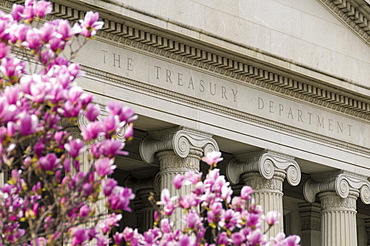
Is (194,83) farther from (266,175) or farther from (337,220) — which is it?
(337,220)

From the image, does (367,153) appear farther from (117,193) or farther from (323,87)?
(117,193)

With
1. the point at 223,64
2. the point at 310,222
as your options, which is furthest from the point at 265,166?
the point at 310,222

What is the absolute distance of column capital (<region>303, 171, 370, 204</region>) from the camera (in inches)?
1554

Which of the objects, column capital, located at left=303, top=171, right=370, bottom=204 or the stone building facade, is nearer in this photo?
the stone building facade

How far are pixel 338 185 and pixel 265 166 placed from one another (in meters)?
4.10

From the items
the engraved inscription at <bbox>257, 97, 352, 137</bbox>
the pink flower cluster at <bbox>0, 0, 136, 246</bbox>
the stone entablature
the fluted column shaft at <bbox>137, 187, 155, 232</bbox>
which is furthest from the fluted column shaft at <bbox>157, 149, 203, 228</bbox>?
the pink flower cluster at <bbox>0, 0, 136, 246</bbox>

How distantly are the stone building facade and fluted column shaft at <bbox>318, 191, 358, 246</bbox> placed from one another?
4 cm

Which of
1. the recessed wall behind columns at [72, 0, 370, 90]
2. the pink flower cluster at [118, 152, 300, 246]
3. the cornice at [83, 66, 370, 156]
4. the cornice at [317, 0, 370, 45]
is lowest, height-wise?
the pink flower cluster at [118, 152, 300, 246]

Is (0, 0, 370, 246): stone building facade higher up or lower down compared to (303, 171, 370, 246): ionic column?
higher up

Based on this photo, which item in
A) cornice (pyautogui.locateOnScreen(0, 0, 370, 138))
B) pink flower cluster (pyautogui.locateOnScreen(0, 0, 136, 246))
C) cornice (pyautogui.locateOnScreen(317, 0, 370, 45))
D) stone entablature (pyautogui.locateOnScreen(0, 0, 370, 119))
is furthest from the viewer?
cornice (pyautogui.locateOnScreen(317, 0, 370, 45))

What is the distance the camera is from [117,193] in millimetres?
14539

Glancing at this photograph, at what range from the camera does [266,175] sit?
→ 36.3 meters

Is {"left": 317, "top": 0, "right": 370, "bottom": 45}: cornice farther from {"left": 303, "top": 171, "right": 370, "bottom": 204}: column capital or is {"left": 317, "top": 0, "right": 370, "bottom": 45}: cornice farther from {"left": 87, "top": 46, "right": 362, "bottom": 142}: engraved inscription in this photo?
{"left": 303, "top": 171, "right": 370, "bottom": 204}: column capital

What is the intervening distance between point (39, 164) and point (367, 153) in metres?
28.3
